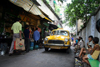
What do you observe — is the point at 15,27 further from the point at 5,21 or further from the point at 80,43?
the point at 80,43

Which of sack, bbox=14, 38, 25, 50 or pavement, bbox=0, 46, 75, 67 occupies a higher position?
sack, bbox=14, 38, 25, 50

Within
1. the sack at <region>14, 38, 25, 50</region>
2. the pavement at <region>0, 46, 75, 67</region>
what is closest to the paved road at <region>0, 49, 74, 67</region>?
the pavement at <region>0, 46, 75, 67</region>

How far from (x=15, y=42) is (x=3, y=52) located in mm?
957

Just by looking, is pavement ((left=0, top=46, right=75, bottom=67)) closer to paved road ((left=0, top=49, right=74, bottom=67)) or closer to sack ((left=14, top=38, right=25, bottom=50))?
paved road ((left=0, top=49, right=74, bottom=67))

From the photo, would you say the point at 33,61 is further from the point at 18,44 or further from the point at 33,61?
the point at 18,44

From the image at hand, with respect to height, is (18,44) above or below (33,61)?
above

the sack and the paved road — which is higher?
the sack

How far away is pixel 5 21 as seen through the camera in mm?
6012

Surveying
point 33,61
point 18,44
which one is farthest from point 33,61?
point 18,44

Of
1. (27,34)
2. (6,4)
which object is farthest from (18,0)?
(27,34)

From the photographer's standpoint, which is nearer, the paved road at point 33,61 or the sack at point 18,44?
the paved road at point 33,61

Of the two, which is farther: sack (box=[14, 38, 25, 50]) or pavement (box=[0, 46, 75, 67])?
sack (box=[14, 38, 25, 50])

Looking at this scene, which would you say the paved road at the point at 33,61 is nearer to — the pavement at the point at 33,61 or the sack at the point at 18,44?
the pavement at the point at 33,61

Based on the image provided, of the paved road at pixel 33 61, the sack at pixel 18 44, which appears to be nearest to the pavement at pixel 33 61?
the paved road at pixel 33 61
